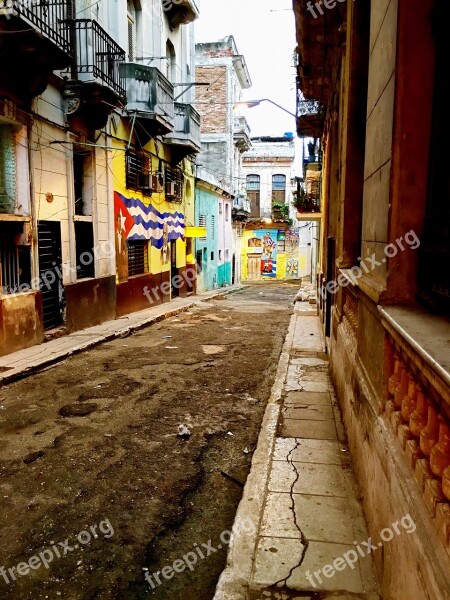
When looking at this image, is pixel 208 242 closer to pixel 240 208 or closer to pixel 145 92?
pixel 240 208

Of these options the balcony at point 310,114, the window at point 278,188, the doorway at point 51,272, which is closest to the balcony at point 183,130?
the balcony at point 310,114

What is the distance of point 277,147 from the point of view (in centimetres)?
3859

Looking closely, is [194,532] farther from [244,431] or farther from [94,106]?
[94,106]

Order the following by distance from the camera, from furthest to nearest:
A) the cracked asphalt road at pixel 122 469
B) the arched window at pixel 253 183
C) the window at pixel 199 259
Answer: the arched window at pixel 253 183 → the window at pixel 199 259 → the cracked asphalt road at pixel 122 469

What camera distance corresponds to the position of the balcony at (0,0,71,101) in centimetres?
697

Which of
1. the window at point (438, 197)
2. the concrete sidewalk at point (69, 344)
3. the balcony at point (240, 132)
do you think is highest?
the balcony at point (240, 132)

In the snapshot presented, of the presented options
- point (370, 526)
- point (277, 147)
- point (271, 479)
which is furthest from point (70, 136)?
point (277, 147)

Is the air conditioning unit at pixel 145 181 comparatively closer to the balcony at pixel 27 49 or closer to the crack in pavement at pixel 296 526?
the balcony at pixel 27 49

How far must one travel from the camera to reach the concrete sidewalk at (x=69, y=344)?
7.45 meters

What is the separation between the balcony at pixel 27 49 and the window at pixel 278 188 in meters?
30.5

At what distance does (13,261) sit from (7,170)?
173 centimetres

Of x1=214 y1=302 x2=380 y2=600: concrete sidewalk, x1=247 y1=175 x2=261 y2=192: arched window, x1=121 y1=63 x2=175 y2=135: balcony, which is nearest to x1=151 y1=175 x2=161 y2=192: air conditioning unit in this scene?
x1=121 y1=63 x2=175 y2=135: balcony

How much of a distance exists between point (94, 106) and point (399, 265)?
1002 cm

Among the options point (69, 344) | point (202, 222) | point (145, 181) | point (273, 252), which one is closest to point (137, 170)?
Result: point (145, 181)
